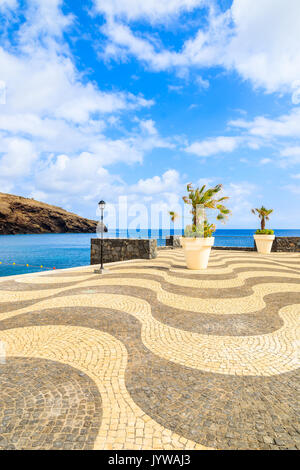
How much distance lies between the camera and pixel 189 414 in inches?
84.5

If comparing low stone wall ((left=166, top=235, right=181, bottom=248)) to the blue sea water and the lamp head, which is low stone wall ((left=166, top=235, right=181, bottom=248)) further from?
the lamp head

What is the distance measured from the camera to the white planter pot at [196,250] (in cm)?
1016

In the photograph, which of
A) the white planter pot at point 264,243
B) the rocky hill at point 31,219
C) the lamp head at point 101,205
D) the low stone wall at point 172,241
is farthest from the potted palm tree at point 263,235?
the rocky hill at point 31,219

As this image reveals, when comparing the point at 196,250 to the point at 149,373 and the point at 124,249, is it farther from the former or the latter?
the point at 149,373

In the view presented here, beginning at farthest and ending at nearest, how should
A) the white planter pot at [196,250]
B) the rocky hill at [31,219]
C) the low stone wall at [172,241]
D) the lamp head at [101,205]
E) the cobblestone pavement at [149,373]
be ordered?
1. the rocky hill at [31,219]
2. the low stone wall at [172,241]
3. the lamp head at [101,205]
4. the white planter pot at [196,250]
5. the cobblestone pavement at [149,373]

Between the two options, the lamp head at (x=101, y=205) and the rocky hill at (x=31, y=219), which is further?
the rocky hill at (x=31, y=219)

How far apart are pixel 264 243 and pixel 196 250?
10.5 meters

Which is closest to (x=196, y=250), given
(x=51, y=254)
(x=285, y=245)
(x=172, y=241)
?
(x=172, y=241)

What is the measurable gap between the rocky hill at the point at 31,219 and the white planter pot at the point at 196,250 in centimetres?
12321

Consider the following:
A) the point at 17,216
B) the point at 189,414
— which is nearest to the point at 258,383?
the point at 189,414

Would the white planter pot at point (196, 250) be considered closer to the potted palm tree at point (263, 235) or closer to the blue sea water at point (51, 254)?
the blue sea water at point (51, 254)

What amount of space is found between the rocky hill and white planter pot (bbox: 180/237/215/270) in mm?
123211
